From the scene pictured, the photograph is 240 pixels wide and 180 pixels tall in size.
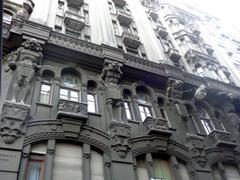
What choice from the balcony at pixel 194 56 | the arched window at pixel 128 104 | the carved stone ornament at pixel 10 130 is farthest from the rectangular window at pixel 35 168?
the balcony at pixel 194 56

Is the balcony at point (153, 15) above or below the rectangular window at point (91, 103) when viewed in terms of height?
above

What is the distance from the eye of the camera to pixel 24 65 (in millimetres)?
13148

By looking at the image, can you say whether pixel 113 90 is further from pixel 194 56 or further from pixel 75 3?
pixel 194 56

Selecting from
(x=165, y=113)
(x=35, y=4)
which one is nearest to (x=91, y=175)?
(x=165, y=113)

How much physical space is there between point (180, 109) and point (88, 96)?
6309 millimetres

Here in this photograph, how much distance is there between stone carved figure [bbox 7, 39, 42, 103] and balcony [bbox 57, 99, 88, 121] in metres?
1.78

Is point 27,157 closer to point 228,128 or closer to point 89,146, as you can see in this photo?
point 89,146

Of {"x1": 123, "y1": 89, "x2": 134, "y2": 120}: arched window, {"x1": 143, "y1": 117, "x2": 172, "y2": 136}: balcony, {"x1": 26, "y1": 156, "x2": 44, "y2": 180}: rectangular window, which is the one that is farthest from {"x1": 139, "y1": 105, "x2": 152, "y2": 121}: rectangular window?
{"x1": 26, "y1": 156, "x2": 44, "y2": 180}: rectangular window

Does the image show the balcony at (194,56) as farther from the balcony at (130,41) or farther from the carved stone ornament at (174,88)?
the carved stone ornament at (174,88)

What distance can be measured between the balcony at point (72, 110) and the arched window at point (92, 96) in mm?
1345

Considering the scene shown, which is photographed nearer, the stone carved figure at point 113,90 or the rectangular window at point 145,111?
the stone carved figure at point 113,90

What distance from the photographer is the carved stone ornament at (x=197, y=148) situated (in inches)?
553

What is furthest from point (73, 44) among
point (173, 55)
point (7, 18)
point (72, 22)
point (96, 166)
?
point (173, 55)

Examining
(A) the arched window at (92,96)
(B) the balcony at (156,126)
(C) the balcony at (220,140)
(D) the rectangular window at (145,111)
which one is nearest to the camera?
(B) the balcony at (156,126)
